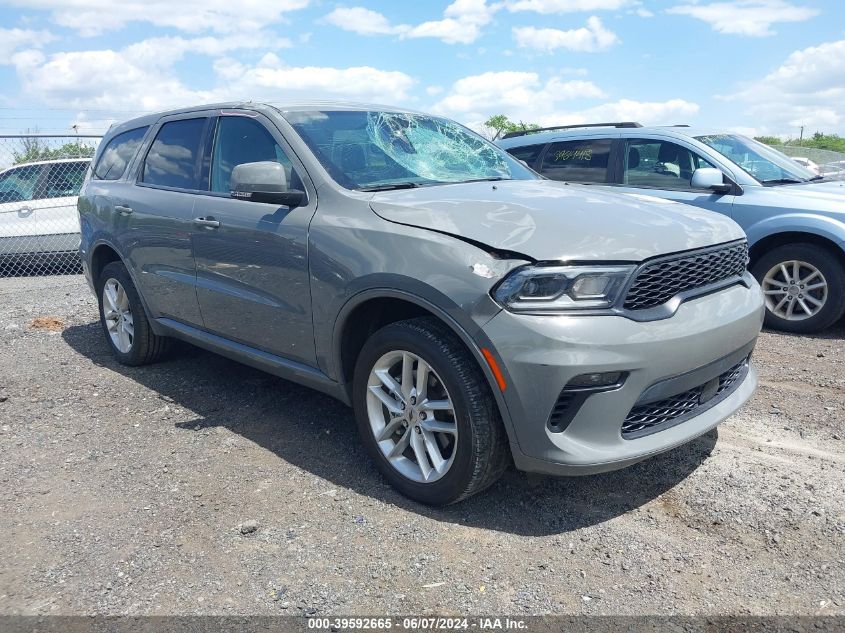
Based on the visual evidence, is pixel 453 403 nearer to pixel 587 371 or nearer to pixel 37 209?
pixel 587 371

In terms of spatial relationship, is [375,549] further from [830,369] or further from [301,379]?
[830,369]

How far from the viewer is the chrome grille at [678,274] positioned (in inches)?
114

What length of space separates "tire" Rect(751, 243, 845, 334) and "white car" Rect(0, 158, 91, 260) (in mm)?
8763

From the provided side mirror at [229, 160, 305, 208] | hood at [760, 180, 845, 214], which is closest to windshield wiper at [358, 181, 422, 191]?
side mirror at [229, 160, 305, 208]

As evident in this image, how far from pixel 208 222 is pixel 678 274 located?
8.70ft

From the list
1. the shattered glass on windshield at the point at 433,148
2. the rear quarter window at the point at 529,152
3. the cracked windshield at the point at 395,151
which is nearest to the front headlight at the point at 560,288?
the cracked windshield at the point at 395,151

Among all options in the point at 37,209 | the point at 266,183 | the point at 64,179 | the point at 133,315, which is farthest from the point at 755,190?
the point at 37,209

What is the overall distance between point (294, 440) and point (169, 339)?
6.20 feet

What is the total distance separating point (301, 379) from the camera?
3.86 metres

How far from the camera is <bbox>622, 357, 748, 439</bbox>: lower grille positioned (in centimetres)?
296

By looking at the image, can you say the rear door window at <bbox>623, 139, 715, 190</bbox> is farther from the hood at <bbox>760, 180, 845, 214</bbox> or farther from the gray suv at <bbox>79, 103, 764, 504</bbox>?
the gray suv at <bbox>79, 103, 764, 504</bbox>

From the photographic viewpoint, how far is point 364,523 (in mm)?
3186

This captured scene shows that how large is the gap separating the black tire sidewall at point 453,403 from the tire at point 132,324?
2.54m

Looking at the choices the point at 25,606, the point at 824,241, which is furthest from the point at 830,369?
the point at 25,606
